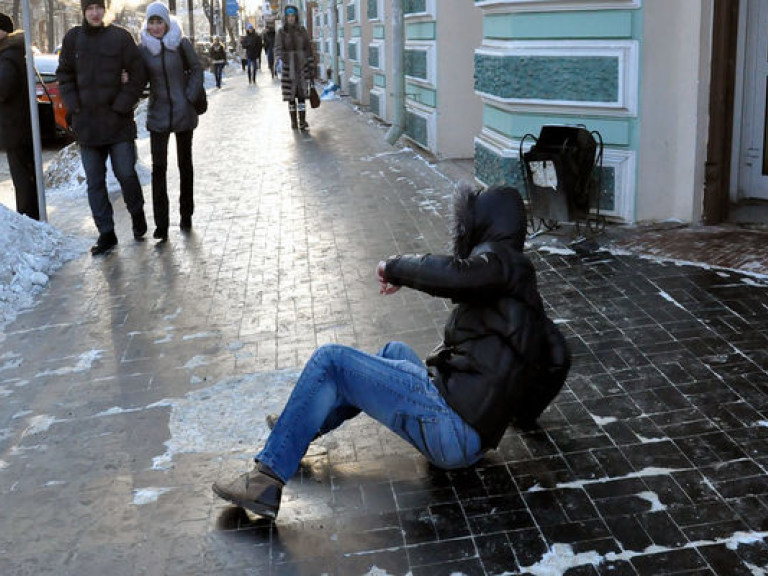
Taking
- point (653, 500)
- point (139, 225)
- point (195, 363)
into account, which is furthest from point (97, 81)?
point (653, 500)

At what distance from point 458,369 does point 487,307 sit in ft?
0.83

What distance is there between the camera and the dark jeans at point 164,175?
27.9 ft

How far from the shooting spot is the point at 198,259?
7848 millimetres

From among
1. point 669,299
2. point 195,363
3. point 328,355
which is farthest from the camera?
point 669,299

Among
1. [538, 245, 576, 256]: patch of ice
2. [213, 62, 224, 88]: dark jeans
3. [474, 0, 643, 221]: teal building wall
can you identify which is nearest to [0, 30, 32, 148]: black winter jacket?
[474, 0, 643, 221]: teal building wall

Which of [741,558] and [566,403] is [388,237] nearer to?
[566,403]

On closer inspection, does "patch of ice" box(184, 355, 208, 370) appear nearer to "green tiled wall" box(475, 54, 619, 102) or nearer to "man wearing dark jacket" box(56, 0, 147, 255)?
"man wearing dark jacket" box(56, 0, 147, 255)

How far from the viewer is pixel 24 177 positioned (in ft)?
29.5

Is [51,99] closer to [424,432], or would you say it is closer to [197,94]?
[197,94]

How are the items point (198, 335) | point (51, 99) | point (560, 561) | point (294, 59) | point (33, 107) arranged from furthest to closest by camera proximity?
point (294, 59), point (51, 99), point (33, 107), point (198, 335), point (560, 561)

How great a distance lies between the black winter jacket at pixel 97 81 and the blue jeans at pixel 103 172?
11cm

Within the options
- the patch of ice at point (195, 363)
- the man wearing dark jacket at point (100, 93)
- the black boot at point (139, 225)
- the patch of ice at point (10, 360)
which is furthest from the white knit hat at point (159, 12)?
the patch of ice at point (195, 363)

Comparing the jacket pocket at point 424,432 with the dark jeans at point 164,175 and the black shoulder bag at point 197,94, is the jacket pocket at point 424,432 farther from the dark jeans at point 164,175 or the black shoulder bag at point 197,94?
the black shoulder bag at point 197,94

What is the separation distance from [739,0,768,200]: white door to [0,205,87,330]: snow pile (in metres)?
5.35
